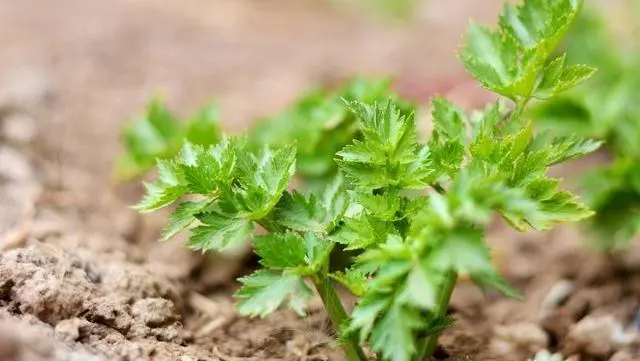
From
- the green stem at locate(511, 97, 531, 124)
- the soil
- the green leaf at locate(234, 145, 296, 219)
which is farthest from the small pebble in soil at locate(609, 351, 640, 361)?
the green leaf at locate(234, 145, 296, 219)

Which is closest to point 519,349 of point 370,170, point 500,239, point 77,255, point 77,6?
point 370,170

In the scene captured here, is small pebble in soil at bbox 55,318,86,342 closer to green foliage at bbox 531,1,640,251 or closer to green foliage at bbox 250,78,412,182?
green foliage at bbox 250,78,412,182

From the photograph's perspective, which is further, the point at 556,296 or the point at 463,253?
the point at 556,296

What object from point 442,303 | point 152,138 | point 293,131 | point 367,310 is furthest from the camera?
point 152,138

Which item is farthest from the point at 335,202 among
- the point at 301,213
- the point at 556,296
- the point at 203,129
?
the point at 556,296

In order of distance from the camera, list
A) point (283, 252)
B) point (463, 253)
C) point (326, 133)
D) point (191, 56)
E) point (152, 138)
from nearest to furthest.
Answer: point (463, 253) < point (283, 252) < point (326, 133) < point (152, 138) < point (191, 56)

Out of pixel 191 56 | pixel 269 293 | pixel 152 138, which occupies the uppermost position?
pixel 191 56

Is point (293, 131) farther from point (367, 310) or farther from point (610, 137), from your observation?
point (367, 310)
